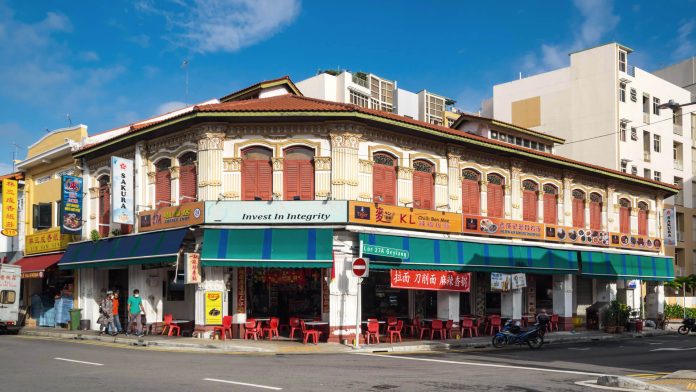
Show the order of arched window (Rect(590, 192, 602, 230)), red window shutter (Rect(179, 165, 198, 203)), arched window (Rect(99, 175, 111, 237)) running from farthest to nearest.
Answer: arched window (Rect(590, 192, 602, 230)), arched window (Rect(99, 175, 111, 237)), red window shutter (Rect(179, 165, 198, 203))

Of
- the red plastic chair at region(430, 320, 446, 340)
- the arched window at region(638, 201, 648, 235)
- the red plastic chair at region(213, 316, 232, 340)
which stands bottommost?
the red plastic chair at region(430, 320, 446, 340)

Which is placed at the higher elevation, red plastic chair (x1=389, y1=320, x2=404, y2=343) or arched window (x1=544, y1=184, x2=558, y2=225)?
arched window (x1=544, y1=184, x2=558, y2=225)

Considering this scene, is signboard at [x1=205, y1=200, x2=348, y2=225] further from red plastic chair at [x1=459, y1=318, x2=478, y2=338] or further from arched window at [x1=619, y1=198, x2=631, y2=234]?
arched window at [x1=619, y1=198, x2=631, y2=234]

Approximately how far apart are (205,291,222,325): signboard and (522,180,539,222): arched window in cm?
1457

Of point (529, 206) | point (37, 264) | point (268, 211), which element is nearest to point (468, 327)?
point (529, 206)

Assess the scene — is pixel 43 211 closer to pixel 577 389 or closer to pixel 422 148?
pixel 422 148

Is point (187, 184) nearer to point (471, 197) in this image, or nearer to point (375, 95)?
point (471, 197)

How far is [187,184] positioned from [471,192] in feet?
38.3

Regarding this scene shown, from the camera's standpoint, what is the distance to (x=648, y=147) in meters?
50.0

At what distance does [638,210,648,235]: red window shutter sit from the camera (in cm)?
3709

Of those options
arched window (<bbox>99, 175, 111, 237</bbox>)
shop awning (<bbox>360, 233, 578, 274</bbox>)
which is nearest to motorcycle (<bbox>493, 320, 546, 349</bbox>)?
shop awning (<bbox>360, 233, 578, 274</bbox>)

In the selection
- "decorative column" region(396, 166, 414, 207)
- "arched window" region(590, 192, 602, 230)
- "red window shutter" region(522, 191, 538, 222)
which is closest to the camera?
"decorative column" region(396, 166, 414, 207)

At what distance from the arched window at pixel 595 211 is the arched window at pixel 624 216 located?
2032mm

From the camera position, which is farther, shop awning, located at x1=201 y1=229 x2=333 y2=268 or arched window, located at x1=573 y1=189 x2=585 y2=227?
arched window, located at x1=573 y1=189 x2=585 y2=227
